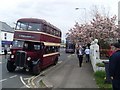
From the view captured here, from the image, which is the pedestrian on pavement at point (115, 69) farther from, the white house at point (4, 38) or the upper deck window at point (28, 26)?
the white house at point (4, 38)

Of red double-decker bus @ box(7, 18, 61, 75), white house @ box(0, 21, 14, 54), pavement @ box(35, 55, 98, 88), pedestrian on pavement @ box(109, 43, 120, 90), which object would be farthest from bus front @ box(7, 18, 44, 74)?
white house @ box(0, 21, 14, 54)

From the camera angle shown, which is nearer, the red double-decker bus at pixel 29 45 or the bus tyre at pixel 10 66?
the red double-decker bus at pixel 29 45

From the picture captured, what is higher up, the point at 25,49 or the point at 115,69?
the point at 25,49

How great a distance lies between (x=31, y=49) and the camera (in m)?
22.9

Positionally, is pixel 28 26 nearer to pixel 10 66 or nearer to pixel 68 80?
pixel 10 66

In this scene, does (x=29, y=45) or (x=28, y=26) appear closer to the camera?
(x=29, y=45)

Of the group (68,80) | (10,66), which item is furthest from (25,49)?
(68,80)

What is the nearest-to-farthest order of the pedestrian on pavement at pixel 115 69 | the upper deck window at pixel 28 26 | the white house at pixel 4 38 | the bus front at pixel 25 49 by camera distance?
the pedestrian on pavement at pixel 115 69 < the bus front at pixel 25 49 < the upper deck window at pixel 28 26 < the white house at pixel 4 38

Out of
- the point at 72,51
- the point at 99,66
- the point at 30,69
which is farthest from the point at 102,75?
the point at 72,51

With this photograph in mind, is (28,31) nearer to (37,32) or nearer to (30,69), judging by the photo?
(37,32)

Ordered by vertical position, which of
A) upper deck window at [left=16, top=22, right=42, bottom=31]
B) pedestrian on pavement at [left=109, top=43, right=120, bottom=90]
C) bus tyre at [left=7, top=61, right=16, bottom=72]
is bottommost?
bus tyre at [left=7, top=61, right=16, bottom=72]

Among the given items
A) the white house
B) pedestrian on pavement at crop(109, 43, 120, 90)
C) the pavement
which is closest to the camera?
pedestrian on pavement at crop(109, 43, 120, 90)

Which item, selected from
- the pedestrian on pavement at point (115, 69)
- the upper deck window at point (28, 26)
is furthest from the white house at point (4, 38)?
the pedestrian on pavement at point (115, 69)

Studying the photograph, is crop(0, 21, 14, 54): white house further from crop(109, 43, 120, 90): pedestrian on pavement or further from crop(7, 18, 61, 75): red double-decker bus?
crop(109, 43, 120, 90): pedestrian on pavement
